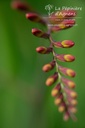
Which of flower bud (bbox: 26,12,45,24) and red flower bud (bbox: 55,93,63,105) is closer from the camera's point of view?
flower bud (bbox: 26,12,45,24)

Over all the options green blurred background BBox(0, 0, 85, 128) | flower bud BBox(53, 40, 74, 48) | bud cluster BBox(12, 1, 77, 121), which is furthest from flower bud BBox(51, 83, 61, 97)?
green blurred background BBox(0, 0, 85, 128)

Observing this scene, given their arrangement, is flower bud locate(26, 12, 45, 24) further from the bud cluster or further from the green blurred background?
the green blurred background

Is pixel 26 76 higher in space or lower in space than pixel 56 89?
lower

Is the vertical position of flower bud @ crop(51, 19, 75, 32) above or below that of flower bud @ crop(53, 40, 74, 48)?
above

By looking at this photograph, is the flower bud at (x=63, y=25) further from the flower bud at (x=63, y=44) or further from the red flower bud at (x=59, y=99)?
the red flower bud at (x=59, y=99)

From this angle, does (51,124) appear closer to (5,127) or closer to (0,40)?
(5,127)

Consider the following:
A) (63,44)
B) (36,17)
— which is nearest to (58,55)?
(63,44)

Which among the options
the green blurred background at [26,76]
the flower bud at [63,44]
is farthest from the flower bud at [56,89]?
the green blurred background at [26,76]

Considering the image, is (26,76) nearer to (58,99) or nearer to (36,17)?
(58,99)

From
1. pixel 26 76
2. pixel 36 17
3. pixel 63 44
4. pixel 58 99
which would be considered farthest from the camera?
pixel 26 76
